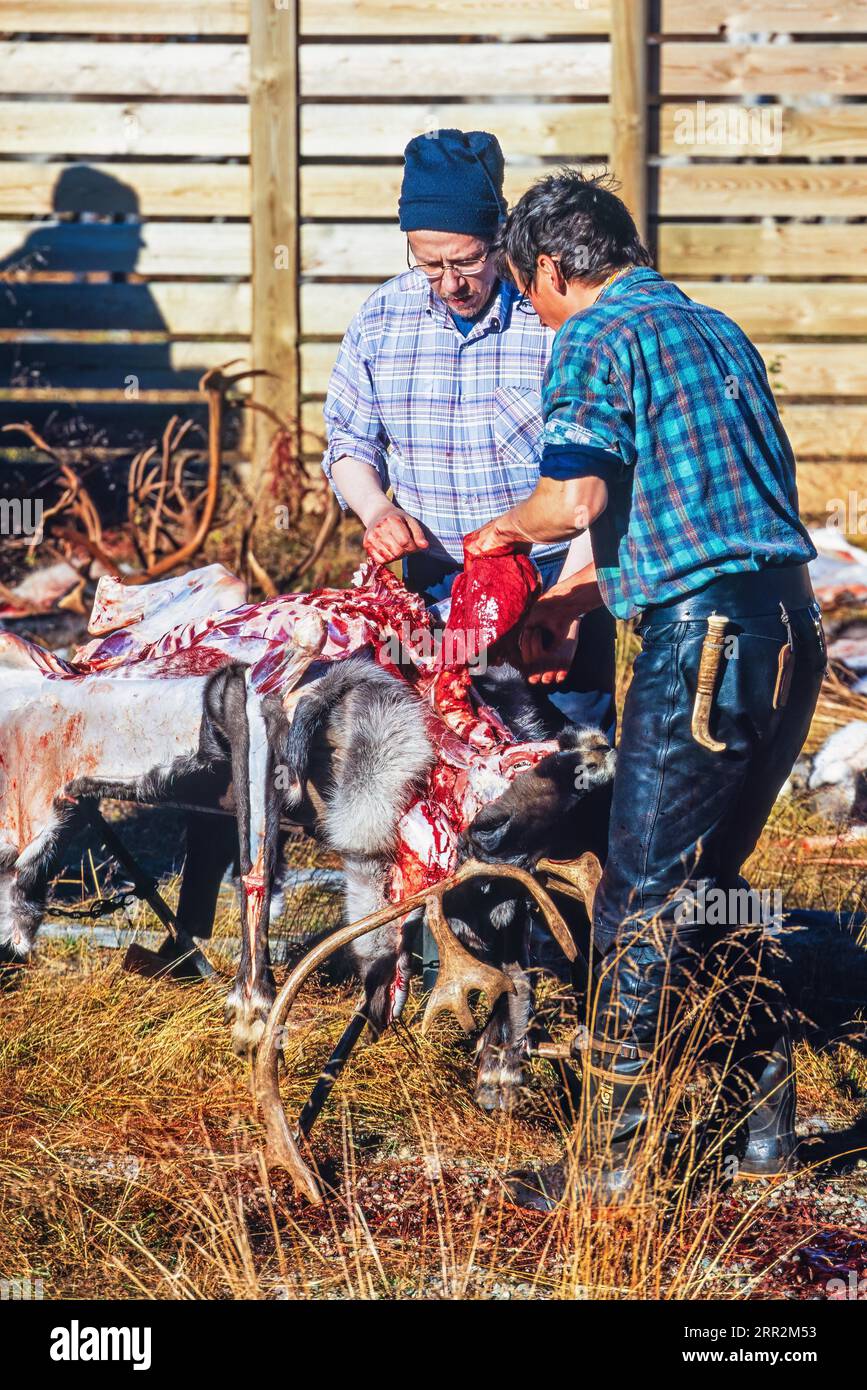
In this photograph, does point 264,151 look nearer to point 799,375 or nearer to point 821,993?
point 799,375

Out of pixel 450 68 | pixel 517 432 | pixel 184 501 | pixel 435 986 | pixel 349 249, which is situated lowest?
pixel 435 986

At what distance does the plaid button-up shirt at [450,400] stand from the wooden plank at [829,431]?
14.3 feet

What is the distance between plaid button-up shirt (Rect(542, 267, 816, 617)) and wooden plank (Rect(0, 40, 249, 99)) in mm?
5374

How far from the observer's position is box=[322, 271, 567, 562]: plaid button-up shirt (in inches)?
141

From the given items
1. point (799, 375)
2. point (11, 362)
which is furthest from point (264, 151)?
point (799, 375)

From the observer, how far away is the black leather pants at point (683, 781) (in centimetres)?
263

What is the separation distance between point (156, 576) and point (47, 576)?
99 centimetres

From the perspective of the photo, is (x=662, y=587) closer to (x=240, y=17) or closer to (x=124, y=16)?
(x=240, y=17)

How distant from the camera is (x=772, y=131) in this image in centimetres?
741

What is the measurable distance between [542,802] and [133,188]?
5574 millimetres

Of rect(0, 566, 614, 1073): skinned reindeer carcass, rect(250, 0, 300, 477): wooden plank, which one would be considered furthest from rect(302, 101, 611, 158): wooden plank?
rect(0, 566, 614, 1073): skinned reindeer carcass

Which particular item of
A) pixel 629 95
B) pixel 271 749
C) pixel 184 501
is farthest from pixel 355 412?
pixel 629 95

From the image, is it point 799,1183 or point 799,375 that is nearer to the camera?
point 799,1183
